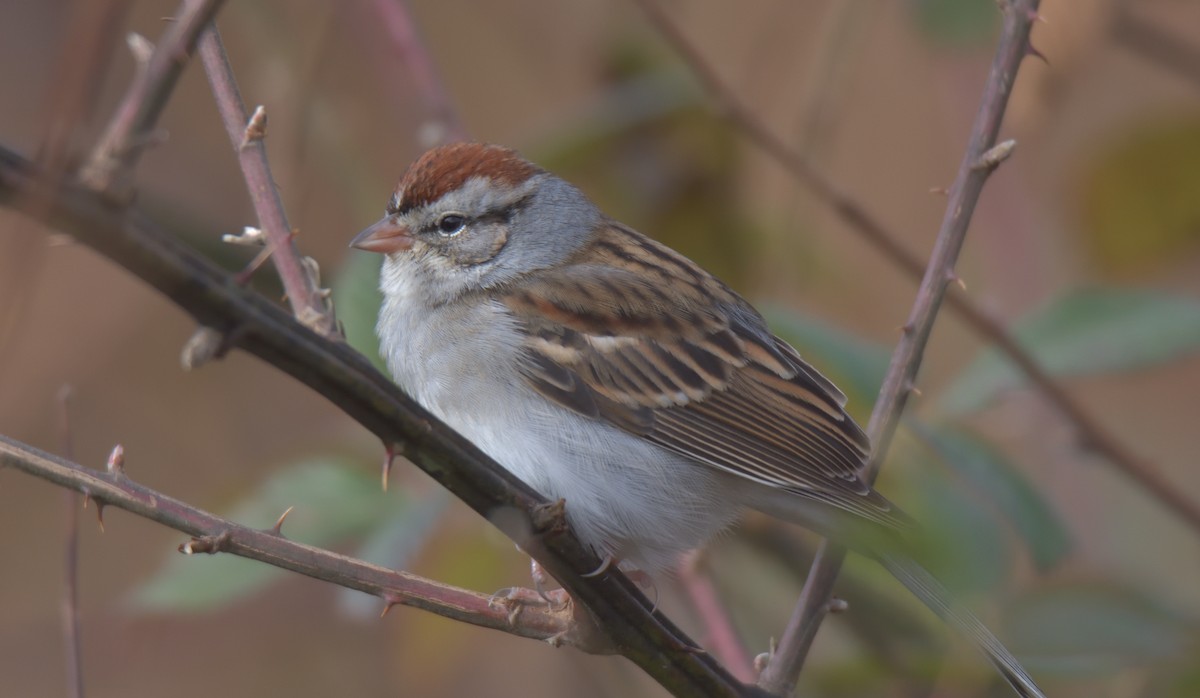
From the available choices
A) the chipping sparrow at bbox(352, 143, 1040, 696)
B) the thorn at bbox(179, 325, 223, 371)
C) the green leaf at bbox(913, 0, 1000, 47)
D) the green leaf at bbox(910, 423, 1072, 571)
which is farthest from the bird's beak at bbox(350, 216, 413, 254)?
the thorn at bbox(179, 325, 223, 371)

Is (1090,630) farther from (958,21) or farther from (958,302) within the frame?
(958,21)

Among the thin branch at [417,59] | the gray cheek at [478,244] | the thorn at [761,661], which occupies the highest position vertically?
the thin branch at [417,59]

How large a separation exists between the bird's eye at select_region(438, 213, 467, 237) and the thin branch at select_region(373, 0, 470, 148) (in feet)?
0.86

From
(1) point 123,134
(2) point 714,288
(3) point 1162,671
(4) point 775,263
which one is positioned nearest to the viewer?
(1) point 123,134

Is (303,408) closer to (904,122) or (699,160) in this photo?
(699,160)

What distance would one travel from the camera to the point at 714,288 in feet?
8.61

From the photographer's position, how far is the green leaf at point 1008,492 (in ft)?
7.11

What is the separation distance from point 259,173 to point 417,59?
131 centimetres

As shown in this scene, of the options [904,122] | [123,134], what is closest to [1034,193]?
[904,122]

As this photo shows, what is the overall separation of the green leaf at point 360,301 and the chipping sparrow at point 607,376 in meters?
0.06

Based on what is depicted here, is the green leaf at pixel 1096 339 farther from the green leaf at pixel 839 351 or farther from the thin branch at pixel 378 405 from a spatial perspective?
the thin branch at pixel 378 405

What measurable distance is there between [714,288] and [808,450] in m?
0.46

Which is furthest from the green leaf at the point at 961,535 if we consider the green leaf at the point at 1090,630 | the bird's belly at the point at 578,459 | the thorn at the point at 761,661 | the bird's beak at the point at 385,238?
the bird's beak at the point at 385,238

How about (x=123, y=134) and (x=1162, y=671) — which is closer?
(x=123, y=134)
